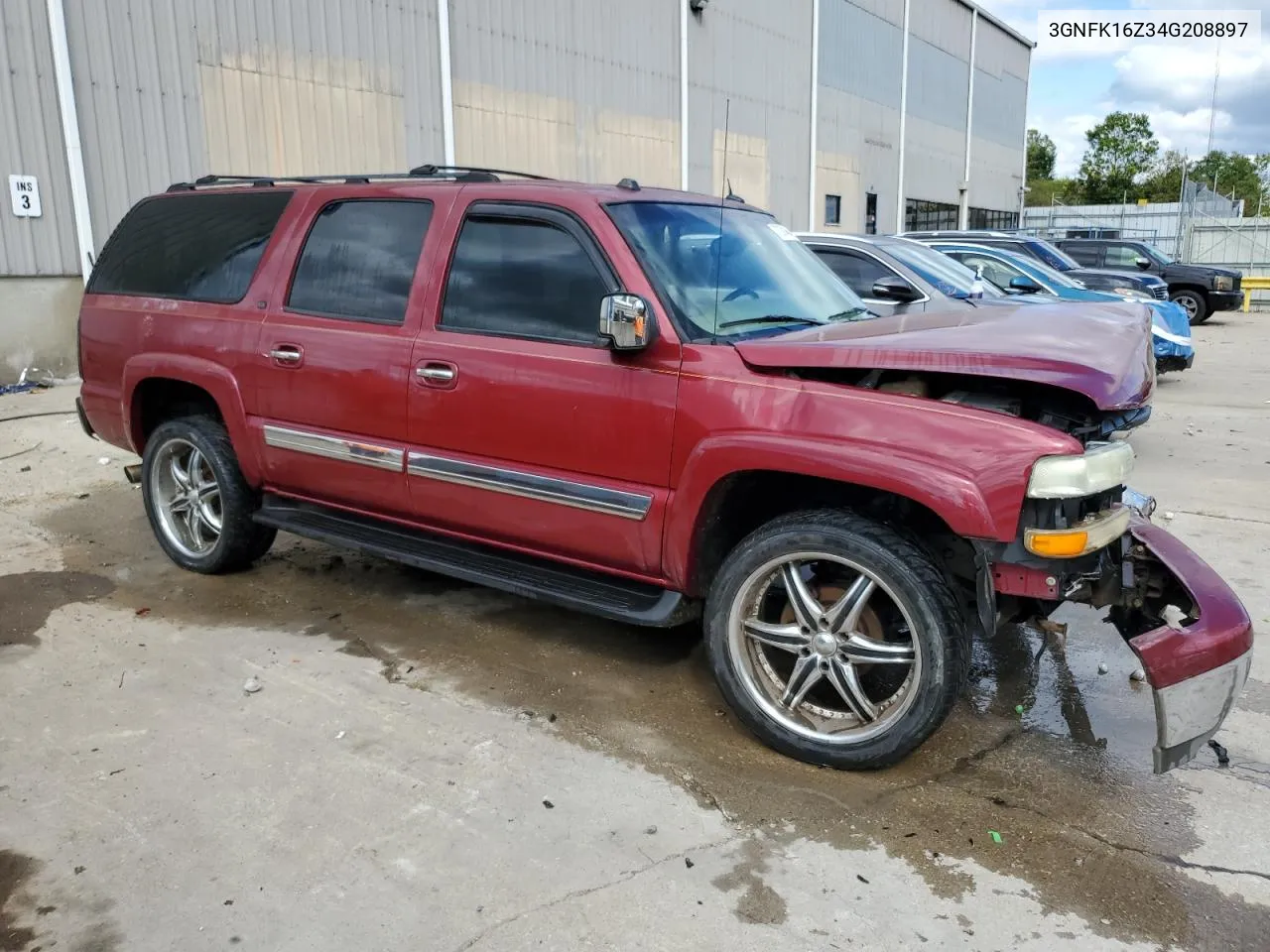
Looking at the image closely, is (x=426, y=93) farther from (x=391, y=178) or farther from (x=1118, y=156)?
(x=1118, y=156)

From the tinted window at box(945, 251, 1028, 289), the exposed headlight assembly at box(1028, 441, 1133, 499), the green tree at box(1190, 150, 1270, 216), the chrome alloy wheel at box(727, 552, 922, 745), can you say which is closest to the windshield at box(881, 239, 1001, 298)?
the tinted window at box(945, 251, 1028, 289)

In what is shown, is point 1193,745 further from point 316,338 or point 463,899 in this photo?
point 316,338

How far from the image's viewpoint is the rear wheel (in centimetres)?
2047

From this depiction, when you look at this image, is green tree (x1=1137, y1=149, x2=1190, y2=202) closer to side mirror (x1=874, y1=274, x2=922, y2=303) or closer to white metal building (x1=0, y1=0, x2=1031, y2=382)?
white metal building (x1=0, y1=0, x2=1031, y2=382)

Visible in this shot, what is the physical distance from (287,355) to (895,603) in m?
2.90

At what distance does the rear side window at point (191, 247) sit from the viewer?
482 centimetres

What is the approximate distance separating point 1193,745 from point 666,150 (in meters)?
17.3

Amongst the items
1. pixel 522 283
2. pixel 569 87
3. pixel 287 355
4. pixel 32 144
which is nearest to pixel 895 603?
pixel 522 283

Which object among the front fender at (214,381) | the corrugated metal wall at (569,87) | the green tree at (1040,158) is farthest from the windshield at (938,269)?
the green tree at (1040,158)

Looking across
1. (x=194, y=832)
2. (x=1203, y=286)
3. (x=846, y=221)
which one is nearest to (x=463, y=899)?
(x=194, y=832)

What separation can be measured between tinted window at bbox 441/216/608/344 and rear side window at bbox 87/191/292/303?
1.31 meters

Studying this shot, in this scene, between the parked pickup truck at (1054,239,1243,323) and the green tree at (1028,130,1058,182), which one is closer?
the parked pickup truck at (1054,239,1243,323)

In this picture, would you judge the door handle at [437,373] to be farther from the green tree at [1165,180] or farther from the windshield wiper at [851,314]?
the green tree at [1165,180]

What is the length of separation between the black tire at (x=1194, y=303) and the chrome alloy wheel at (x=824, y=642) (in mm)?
20385
